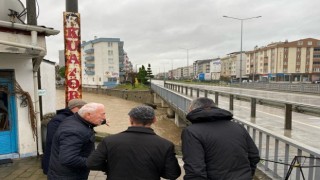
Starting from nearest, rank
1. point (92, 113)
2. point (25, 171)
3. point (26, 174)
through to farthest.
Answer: point (92, 113) → point (26, 174) → point (25, 171)

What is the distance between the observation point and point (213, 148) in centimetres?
218

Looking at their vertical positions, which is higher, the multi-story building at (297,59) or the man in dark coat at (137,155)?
the multi-story building at (297,59)

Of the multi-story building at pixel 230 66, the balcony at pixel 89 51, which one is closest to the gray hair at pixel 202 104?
the balcony at pixel 89 51

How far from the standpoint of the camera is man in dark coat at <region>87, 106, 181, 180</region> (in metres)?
2.23

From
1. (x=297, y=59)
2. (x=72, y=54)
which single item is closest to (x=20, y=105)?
(x=72, y=54)

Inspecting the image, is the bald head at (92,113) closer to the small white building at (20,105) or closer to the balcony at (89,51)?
the small white building at (20,105)

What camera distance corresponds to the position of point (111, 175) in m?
2.31

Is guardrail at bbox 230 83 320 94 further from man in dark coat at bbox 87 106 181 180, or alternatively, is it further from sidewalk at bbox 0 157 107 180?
man in dark coat at bbox 87 106 181 180

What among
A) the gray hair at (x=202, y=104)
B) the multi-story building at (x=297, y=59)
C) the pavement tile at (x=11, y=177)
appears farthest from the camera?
the multi-story building at (x=297, y=59)

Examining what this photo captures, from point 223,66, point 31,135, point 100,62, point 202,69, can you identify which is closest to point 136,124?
point 31,135

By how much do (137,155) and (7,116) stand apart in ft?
17.2

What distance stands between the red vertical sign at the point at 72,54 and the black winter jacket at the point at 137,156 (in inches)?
134

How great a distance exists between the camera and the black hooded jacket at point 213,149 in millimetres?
2145

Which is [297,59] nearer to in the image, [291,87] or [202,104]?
[291,87]
